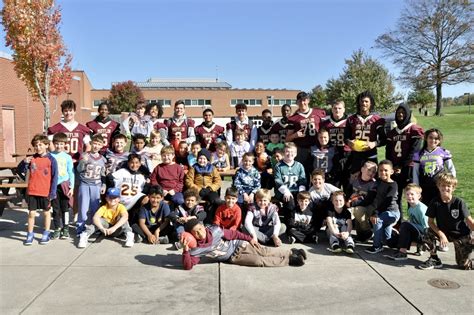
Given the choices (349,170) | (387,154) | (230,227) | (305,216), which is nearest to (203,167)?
(230,227)

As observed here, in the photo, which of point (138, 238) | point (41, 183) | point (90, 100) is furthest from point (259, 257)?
point (90, 100)

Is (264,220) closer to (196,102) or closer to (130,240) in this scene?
(130,240)

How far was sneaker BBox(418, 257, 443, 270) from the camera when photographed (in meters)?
5.24

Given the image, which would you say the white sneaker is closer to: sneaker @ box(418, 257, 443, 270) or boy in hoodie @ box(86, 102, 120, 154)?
boy in hoodie @ box(86, 102, 120, 154)

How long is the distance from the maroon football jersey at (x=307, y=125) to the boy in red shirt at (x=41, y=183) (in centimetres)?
432

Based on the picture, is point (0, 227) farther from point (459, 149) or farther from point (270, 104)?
point (270, 104)

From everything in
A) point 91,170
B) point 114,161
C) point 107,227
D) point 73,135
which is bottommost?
point 107,227

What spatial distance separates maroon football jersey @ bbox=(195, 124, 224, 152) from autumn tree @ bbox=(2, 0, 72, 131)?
13.2 meters

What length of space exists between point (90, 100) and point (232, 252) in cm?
6417

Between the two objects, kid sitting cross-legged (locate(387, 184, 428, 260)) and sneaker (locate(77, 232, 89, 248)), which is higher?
kid sitting cross-legged (locate(387, 184, 428, 260))

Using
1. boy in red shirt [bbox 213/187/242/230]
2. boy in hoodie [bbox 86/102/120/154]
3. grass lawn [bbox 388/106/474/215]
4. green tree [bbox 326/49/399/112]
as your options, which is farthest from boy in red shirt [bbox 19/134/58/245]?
green tree [bbox 326/49/399/112]

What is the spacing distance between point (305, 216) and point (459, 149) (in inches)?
724

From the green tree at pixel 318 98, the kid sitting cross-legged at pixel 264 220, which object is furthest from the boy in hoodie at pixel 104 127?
the green tree at pixel 318 98

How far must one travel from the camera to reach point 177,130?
848cm
